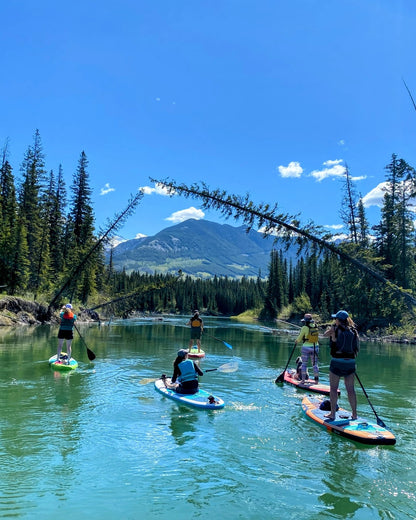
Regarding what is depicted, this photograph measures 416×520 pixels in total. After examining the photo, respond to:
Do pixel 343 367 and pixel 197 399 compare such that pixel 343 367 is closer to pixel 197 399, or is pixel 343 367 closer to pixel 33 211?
pixel 197 399

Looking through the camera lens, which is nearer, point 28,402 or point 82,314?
point 28,402

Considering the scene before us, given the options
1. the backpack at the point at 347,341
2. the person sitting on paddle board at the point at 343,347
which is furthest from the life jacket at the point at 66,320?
the backpack at the point at 347,341

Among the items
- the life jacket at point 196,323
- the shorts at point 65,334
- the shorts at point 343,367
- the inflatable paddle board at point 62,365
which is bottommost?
the inflatable paddle board at point 62,365

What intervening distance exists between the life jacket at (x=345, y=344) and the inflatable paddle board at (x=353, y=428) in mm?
1606

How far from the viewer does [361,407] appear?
1246 cm

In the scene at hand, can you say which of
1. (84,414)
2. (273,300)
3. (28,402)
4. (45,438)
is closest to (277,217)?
(45,438)

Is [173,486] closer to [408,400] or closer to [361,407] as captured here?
[361,407]

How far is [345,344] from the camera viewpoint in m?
9.41

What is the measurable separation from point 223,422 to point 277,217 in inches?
288

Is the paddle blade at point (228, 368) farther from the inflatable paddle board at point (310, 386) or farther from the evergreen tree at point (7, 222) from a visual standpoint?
the evergreen tree at point (7, 222)

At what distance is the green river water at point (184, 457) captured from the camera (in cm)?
593

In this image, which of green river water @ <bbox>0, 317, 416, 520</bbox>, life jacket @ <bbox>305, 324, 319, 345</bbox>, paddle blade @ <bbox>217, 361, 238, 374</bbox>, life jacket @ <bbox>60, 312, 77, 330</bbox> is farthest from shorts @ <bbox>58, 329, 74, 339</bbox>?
life jacket @ <bbox>305, 324, 319, 345</bbox>

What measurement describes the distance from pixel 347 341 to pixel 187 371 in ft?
17.2

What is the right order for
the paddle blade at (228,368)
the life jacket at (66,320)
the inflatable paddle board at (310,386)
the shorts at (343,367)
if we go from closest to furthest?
the shorts at (343,367) → the inflatable paddle board at (310,386) → the life jacket at (66,320) → the paddle blade at (228,368)
